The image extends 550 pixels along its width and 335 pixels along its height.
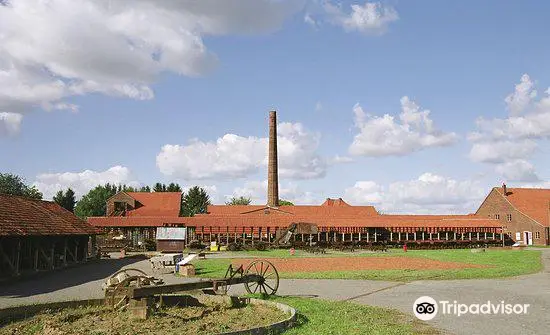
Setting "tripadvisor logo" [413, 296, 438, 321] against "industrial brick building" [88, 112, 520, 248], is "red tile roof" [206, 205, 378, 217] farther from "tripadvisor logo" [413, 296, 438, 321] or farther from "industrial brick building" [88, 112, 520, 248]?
"tripadvisor logo" [413, 296, 438, 321]

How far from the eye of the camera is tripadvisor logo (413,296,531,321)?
13602 millimetres

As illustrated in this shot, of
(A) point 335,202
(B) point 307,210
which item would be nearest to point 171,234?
(B) point 307,210

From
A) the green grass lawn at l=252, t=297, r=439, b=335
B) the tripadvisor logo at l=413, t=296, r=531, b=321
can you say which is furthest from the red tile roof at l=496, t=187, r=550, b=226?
the green grass lawn at l=252, t=297, r=439, b=335

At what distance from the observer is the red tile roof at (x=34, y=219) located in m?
23.0

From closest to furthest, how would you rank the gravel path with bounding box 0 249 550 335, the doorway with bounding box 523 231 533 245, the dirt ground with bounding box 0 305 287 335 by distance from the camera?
1. the dirt ground with bounding box 0 305 287 335
2. the gravel path with bounding box 0 249 550 335
3. the doorway with bounding box 523 231 533 245

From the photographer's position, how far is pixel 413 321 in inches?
493

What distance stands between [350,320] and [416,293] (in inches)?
246

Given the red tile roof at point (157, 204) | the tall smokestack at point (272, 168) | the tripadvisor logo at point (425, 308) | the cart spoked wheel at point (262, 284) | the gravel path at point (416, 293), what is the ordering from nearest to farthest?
the gravel path at point (416, 293) < the tripadvisor logo at point (425, 308) < the cart spoked wheel at point (262, 284) < the tall smokestack at point (272, 168) < the red tile roof at point (157, 204)

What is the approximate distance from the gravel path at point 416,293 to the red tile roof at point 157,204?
4609cm

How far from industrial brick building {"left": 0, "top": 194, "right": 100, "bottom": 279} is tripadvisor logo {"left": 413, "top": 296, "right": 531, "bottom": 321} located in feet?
54.9

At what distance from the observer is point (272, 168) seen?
67000 millimetres

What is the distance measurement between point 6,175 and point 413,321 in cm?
9967

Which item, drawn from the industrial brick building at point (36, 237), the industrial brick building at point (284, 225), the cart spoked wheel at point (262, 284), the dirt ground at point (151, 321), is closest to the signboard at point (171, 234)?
the industrial brick building at point (36, 237)

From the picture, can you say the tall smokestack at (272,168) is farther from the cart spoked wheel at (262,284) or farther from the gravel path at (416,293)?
the cart spoked wheel at (262,284)
